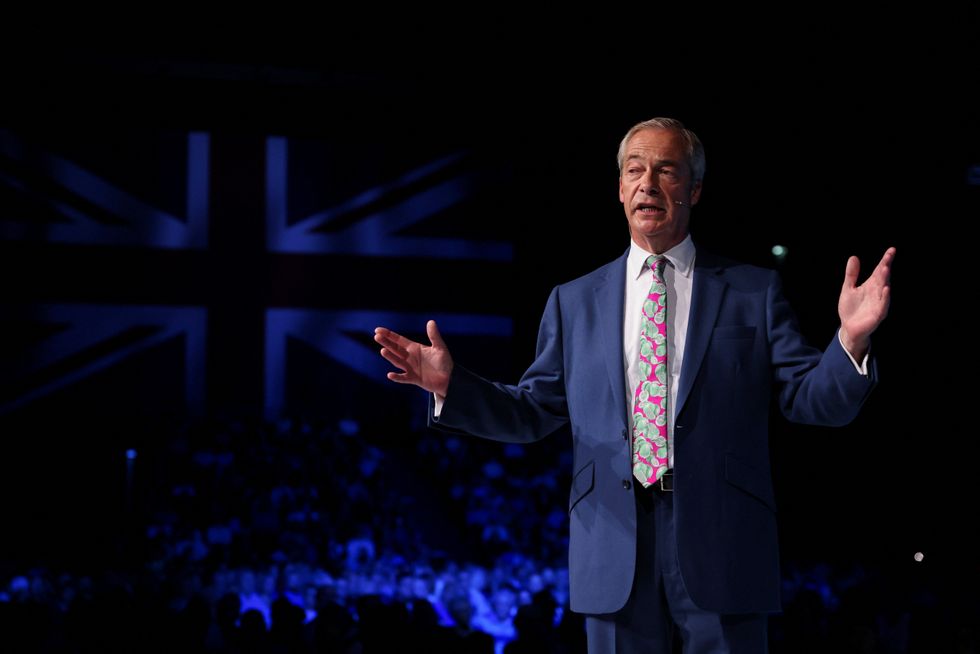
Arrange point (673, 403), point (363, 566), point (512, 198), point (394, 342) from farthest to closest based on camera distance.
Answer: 1. point (512, 198)
2. point (363, 566)
3. point (394, 342)
4. point (673, 403)

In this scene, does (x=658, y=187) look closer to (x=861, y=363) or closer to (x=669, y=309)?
(x=669, y=309)

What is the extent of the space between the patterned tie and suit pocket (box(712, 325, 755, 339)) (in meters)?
0.09

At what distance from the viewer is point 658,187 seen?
6.17 feet

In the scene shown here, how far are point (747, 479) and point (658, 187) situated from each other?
553 millimetres

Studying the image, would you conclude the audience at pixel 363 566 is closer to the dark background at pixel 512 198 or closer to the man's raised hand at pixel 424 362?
the dark background at pixel 512 198

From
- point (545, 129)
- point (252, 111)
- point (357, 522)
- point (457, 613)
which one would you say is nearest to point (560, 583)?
point (457, 613)

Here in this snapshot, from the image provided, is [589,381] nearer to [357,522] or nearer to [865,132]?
[357,522]

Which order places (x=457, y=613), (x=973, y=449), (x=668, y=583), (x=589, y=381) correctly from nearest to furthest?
(x=668, y=583)
(x=589, y=381)
(x=457, y=613)
(x=973, y=449)

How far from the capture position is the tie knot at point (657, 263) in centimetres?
189

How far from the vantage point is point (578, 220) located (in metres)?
4.84

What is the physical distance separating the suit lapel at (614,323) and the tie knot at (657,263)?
63 mm

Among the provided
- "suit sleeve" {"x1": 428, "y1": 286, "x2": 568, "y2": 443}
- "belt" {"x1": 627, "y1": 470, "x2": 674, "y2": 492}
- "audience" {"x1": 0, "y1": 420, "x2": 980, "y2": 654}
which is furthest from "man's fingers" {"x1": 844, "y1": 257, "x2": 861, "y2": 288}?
"audience" {"x1": 0, "y1": 420, "x2": 980, "y2": 654}

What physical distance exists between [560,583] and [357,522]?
92cm

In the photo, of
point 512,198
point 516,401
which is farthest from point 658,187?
point 512,198
